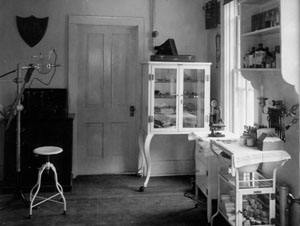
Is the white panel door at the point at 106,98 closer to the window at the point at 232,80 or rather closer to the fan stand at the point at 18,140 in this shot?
the fan stand at the point at 18,140

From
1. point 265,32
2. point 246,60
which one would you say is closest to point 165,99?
point 246,60

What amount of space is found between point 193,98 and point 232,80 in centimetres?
56

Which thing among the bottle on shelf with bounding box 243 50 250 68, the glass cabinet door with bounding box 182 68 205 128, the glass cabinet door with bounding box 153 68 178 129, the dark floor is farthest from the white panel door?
the bottle on shelf with bounding box 243 50 250 68

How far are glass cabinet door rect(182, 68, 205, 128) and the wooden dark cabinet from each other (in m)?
1.44

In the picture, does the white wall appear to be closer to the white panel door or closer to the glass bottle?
the white panel door

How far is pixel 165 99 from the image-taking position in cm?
477

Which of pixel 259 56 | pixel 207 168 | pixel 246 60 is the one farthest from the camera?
pixel 207 168

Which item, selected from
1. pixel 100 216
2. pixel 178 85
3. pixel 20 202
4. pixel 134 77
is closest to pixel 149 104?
pixel 178 85

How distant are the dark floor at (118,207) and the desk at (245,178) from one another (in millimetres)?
455

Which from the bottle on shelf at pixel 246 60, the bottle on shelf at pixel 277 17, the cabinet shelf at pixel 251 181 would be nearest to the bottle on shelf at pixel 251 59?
the bottle on shelf at pixel 246 60

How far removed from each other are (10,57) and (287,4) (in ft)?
11.5

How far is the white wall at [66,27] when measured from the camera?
16.1ft

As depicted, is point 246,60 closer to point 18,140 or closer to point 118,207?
point 118,207

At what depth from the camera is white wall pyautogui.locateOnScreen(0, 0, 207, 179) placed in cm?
491
